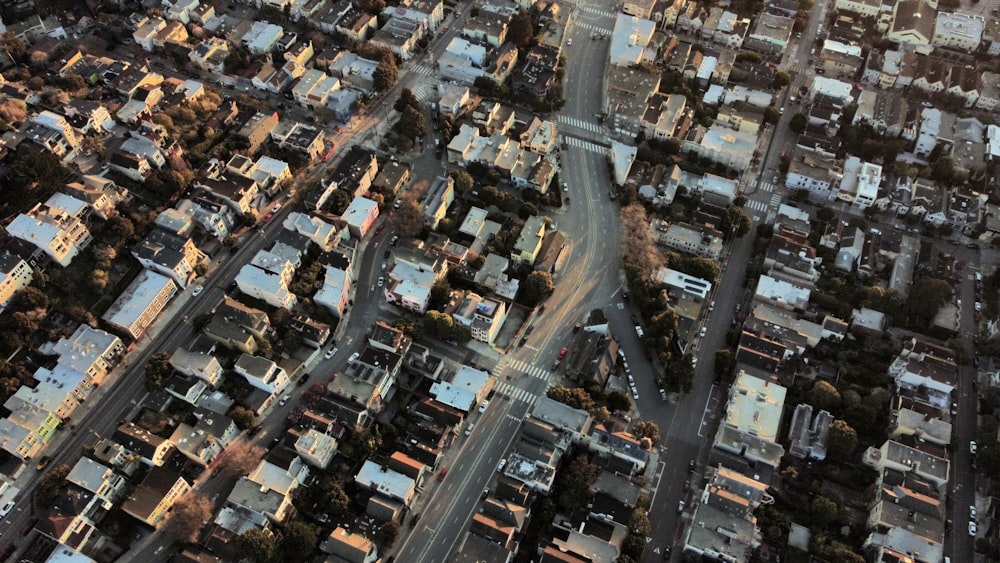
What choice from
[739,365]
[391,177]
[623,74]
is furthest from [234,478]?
[623,74]

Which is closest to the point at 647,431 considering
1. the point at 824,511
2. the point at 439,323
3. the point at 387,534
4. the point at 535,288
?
the point at 824,511

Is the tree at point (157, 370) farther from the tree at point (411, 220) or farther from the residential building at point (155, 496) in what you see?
the tree at point (411, 220)

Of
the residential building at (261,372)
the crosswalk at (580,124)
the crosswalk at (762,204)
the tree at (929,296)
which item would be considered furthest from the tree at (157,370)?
the tree at (929,296)

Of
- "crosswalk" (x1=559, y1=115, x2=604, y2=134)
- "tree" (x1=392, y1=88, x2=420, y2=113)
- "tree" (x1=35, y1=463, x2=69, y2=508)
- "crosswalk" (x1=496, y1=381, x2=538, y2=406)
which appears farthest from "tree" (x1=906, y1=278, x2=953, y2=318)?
"tree" (x1=35, y1=463, x2=69, y2=508)

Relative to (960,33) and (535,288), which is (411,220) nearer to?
(535,288)

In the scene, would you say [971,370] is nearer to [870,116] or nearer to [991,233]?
[991,233]

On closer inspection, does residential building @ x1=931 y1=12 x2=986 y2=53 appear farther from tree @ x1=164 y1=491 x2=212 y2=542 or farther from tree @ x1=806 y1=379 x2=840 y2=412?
tree @ x1=164 y1=491 x2=212 y2=542
